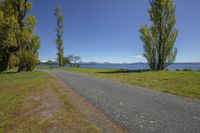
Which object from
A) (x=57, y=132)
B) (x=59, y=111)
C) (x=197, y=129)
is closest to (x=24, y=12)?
(x=59, y=111)

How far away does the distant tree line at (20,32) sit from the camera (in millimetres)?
19062

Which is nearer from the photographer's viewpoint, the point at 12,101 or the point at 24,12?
the point at 12,101

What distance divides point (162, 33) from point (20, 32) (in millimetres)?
20762

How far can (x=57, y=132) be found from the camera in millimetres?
3551

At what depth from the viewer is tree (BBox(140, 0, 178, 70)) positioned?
22.2 meters

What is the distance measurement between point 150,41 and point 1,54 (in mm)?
23511

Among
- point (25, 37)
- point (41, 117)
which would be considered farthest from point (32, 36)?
point (41, 117)

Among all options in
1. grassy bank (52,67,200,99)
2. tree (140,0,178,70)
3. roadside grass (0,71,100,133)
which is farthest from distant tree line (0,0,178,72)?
roadside grass (0,71,100,133)

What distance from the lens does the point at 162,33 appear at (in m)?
22.2

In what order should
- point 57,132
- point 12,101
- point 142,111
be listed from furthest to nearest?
point 12,101
point 142,111
point 57,132

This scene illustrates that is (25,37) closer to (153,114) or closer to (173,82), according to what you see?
(173,82)

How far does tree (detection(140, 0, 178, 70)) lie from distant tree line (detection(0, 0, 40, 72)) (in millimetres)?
17883

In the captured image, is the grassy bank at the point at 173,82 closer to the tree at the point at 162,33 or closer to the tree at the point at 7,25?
the tree at the point at 162,33

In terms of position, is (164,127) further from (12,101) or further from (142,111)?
(12,101)
